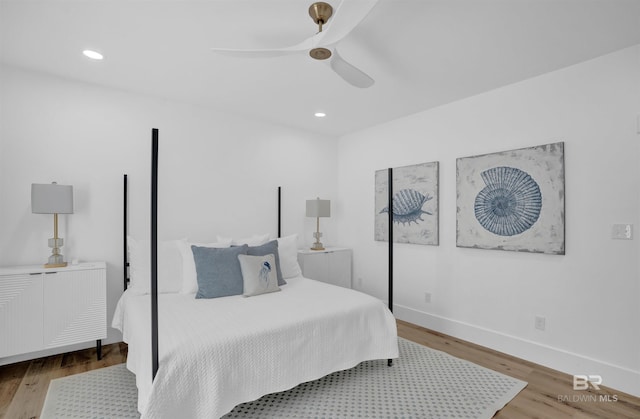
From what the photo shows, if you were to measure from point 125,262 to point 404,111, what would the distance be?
3369mm

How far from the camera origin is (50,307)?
2594mm

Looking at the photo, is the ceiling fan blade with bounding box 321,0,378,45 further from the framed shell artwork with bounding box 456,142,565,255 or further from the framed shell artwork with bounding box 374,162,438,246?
the framed shell artwork with bounding box 374,162,438,246

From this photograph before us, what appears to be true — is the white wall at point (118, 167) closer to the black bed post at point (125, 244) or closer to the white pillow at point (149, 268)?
the black bed post at point (125, 244)

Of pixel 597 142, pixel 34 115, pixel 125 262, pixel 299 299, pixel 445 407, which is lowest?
pixel 445 407

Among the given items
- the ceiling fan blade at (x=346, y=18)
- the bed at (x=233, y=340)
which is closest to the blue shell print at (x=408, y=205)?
the bed at (x=233, y=340)

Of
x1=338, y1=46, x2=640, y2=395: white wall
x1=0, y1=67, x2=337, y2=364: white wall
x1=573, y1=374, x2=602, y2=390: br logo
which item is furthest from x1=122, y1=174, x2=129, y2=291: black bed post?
x1=573, y1=374, x2=602, y2=390: br logo

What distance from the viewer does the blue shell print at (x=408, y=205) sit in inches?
150

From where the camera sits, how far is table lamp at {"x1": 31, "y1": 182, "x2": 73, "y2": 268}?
8.53 feet

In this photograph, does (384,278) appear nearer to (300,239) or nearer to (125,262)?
(300,239)

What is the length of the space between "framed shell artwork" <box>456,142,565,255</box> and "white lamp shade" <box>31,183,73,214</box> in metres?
3.62

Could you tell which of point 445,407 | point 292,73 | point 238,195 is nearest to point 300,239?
point 238,195

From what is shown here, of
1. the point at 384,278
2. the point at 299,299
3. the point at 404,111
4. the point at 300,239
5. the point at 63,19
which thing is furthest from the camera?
the point at 300,239

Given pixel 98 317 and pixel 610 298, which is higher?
pixel 610 298

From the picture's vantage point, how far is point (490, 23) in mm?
2086
